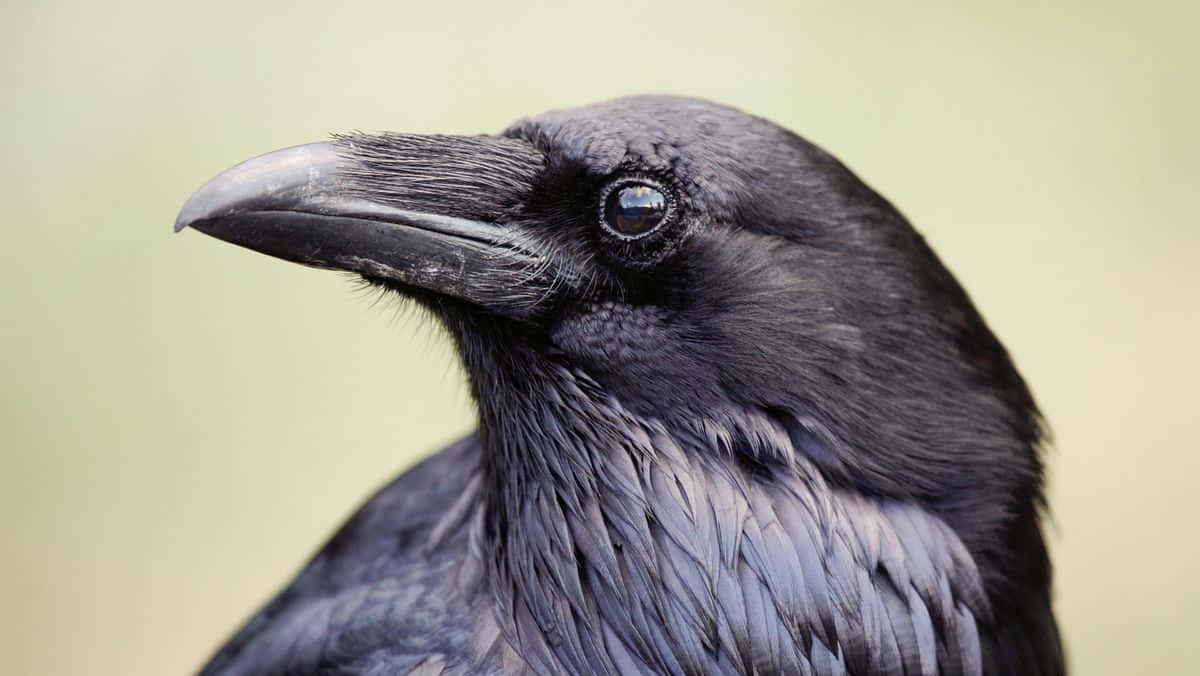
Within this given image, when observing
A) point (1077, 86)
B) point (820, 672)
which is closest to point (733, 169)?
point (820, 672)

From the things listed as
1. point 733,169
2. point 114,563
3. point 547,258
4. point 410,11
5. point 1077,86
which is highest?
point 410,11

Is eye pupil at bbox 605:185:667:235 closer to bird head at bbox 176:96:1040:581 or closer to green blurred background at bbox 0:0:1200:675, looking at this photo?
bird head at bbox 176:96:1040:581

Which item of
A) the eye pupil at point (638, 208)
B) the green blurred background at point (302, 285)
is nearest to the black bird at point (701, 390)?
the eye pupil at point (638, 208)

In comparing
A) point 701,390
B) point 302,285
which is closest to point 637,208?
point 701,390

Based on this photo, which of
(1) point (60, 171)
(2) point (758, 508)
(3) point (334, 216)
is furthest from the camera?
(1) point (60, 171)

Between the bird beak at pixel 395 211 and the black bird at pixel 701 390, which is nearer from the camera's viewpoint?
the bird beak at pixel 395 211

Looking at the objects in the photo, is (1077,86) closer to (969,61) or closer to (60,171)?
(969,61)

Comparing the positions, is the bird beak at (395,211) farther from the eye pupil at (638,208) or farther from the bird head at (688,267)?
the eye pupil at (638,208)

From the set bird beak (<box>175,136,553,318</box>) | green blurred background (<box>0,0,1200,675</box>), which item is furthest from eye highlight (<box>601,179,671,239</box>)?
green blurred background (<box>0,0,1200,675</box>)
